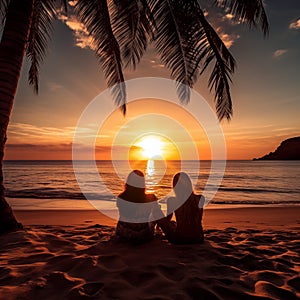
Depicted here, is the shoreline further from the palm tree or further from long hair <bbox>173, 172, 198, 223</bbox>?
long hair <bbox>173, 172, 198, 223</bbox>

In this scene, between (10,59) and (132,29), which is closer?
Answer: (10,59)

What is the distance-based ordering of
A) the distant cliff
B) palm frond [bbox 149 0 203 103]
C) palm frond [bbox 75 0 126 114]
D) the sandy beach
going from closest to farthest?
1. the sandy beach
2. palm frond [bbox 149 0 203 103]
3. palm frond [bbox 75 0 126 114]
4. the distant cliff

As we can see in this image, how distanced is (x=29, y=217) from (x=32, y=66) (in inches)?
166

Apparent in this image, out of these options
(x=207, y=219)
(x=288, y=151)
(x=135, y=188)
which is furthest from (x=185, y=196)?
(x=288, y=151)

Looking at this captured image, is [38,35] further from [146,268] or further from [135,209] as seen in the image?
[146,268]

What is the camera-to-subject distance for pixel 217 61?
4.89 metres

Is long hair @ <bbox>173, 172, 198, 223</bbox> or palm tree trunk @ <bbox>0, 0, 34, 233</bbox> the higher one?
palm tree trunk @ <bbox>0, 0, 34, 233</bbox>

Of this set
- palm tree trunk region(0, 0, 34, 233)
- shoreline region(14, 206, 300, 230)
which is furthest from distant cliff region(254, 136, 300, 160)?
palm tree trunk region(0, 0, 34, 233)

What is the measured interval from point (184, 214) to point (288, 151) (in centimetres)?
12398

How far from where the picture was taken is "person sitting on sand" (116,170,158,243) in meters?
3.43

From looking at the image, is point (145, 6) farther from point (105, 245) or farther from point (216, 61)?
point (105, 245)

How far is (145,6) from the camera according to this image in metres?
4.77

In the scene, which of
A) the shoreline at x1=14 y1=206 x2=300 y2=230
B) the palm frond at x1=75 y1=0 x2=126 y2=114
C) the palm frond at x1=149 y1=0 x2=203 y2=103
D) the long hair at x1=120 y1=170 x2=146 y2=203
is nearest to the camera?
the long hair at x1=120 y1=170 x2=146 y2=203

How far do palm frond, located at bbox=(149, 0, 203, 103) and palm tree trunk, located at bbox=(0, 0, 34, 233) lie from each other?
2.26 m
